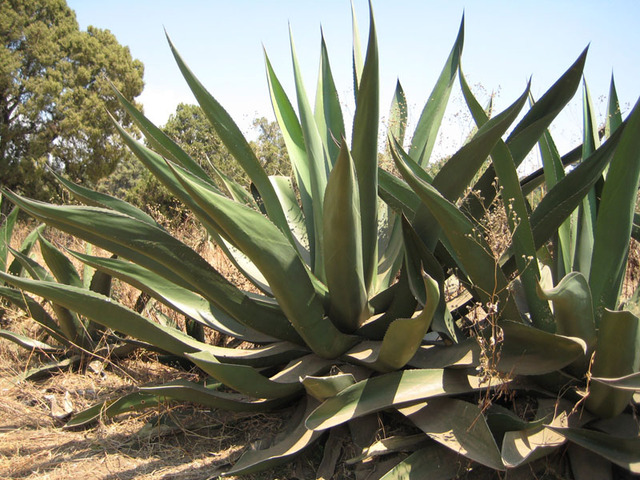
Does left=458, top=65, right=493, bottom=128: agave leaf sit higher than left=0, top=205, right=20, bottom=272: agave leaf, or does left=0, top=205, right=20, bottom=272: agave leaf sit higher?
left=458, top=65, right=493, bottom=128: agave leaf

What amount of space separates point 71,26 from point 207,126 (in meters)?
4.78

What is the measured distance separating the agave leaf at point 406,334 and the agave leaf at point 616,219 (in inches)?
23.0

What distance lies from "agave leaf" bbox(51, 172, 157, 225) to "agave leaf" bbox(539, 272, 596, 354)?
5.19 ft

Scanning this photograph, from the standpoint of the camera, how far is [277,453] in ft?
6.32

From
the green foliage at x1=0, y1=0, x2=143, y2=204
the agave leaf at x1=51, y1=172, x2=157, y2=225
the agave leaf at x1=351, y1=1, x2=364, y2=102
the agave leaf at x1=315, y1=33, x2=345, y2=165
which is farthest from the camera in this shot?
the green foliage at x1=0, y1=0, x2=143, y2=204

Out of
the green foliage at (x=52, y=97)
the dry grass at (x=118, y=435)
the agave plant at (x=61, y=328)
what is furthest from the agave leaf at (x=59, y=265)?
the green foliage at (x=52, y=97)

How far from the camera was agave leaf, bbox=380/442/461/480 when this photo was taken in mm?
1752

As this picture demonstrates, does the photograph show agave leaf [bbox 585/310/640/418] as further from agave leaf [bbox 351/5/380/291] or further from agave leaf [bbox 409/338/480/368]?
agave leaf [bbox 351/5/380/291]

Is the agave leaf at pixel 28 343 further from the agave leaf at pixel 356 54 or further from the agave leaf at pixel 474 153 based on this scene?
the agave leaf at pixel 474 153

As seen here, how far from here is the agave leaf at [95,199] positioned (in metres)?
2.25

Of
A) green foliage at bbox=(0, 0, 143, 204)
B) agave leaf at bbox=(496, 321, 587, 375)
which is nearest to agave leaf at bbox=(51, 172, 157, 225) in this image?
agave leaf at bbox=(496, 321, 587, 375)

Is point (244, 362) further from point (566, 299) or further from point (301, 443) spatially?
point (566, 299)

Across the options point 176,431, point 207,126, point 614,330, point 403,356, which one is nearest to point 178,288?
point 176,431

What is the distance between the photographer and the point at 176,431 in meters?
2.40
